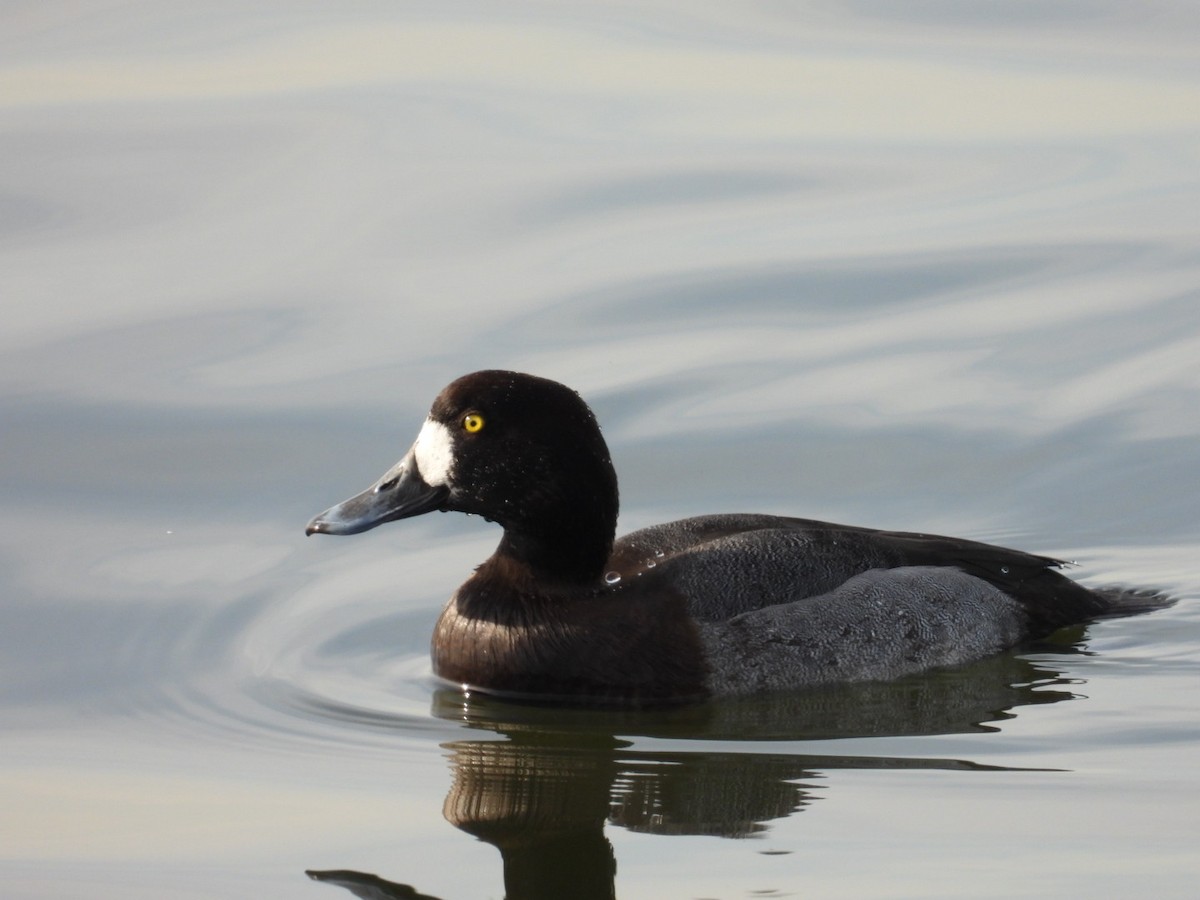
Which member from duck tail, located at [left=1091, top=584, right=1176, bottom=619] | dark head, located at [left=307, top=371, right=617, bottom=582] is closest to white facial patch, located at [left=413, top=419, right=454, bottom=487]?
dark head, located at [left=307, top=371, right=617, bottom=582]

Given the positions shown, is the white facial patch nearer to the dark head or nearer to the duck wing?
the dark head

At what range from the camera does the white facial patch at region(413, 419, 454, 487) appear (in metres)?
8.79

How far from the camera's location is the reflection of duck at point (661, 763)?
7035 millimetres

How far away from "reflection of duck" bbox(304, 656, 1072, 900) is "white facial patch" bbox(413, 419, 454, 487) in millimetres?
890

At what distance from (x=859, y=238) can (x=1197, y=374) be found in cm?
259

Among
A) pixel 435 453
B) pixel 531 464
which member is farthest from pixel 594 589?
pixel 435 453

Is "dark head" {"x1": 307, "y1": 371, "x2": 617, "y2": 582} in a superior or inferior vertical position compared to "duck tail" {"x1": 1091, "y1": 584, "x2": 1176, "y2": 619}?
superior

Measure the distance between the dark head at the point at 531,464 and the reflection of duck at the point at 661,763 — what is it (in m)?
0.68

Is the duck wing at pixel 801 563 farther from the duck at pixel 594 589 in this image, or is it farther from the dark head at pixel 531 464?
the dark head at pixel 531 464

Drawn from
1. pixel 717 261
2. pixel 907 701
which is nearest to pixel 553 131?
pixel 717 261

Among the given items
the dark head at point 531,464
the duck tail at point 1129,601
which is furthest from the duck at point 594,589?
the duck tail at point 1129,601

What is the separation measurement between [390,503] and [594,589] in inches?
35.9

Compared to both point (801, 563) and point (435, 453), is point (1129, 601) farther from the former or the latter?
point (435, 453)

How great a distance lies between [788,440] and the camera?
463 inches
